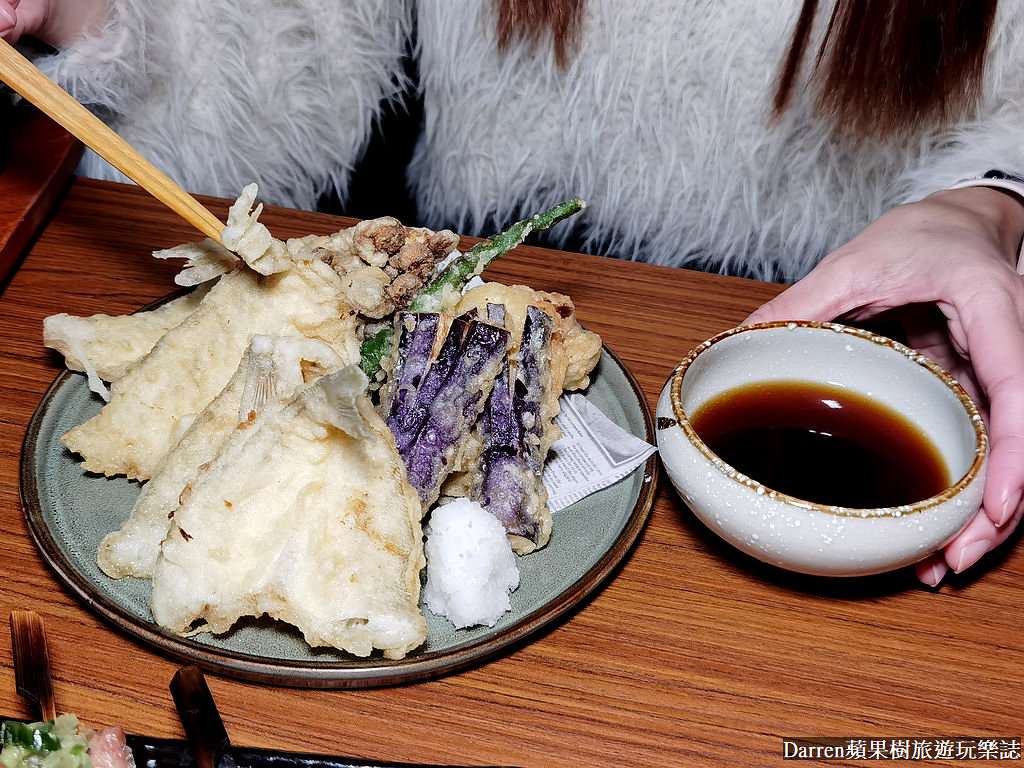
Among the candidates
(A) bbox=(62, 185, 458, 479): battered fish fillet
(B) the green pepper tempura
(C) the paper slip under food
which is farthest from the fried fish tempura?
(B) the green pepper tempura

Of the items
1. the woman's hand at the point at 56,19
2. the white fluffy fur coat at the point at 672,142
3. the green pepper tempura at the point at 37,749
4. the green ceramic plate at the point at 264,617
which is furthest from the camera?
the white fluffy fur coat at the point at 672,142

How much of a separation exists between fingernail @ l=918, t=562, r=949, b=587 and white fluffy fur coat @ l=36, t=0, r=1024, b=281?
0.96m

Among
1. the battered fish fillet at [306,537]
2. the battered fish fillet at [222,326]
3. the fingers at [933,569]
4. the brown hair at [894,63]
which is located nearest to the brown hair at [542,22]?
the brown hair at [894,63]

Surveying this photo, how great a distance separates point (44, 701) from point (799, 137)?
178cm

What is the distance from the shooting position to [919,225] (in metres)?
1.45

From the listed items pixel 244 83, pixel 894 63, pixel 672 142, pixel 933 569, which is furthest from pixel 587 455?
pixel 244 83

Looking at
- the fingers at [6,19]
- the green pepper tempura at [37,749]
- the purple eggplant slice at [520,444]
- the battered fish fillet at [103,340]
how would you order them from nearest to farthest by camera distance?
the green pepper tempura at [37,749]
the purple eggplant slice at [520,444]
the battered fish fillet at [103,340]
the fingers at [6,19]

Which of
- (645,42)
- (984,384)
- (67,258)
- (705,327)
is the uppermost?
(645,42)

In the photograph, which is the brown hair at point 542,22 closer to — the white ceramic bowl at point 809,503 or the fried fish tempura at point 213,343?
the fried fish tempura at point 213,343

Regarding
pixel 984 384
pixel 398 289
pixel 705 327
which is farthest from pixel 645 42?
pixel 984 384

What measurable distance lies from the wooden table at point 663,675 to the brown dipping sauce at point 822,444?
0.59ft

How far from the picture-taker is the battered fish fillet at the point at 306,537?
0.95m

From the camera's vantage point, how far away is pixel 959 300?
128 centimetres

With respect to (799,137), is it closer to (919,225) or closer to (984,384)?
(919,225)
